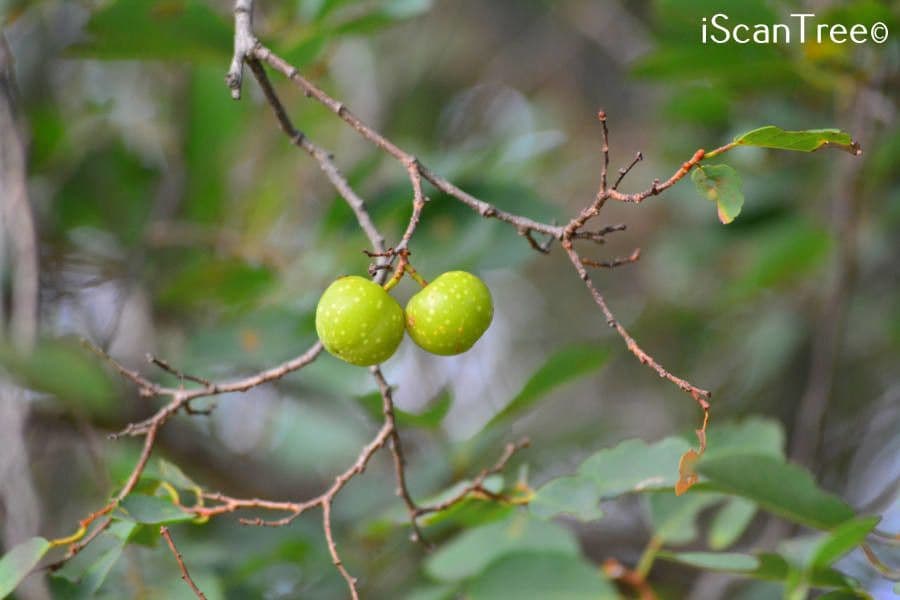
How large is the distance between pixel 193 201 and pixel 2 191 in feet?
A: 1.62

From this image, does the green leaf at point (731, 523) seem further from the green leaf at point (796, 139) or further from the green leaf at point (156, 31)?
the green leaf at point (156, 31)

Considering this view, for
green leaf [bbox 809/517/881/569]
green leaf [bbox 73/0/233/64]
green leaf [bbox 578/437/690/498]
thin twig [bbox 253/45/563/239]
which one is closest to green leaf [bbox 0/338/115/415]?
green leaf [bbox 73/0/233/64]

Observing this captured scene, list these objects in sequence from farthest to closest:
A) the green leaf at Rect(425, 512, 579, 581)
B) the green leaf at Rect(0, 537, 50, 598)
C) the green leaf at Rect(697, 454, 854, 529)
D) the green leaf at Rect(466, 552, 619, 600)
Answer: the green leaf at Rect(425, 512, 579, 581), the green leaf at Rect(466, 552, 619, 600), the green leaf at Rect(697, 454, 854, 529), the green leaf at Rect(0, 537, 50, 598)

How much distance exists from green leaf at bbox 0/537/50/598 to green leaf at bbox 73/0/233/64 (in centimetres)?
81

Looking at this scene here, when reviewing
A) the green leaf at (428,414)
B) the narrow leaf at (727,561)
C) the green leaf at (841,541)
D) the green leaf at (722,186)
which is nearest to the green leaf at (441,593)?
the green leaf at (428,414)

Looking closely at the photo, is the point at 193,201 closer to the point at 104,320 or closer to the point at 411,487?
the point at 104,320

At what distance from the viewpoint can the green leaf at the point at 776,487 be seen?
953 mm

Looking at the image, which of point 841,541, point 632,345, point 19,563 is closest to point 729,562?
point 841,541

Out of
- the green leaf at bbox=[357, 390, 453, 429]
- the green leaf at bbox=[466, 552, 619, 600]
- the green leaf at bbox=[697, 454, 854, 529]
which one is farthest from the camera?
the green leaf at bbox=[357, 390, 453, 429]

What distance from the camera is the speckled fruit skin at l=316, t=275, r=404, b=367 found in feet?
2.61

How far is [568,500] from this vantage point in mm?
961

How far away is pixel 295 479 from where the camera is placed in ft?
6.81

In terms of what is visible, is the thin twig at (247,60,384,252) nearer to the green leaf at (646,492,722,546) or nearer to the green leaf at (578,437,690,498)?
the green leaf at (578,437,690,498)

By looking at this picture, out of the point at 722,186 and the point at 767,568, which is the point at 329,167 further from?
the point at 767,568
